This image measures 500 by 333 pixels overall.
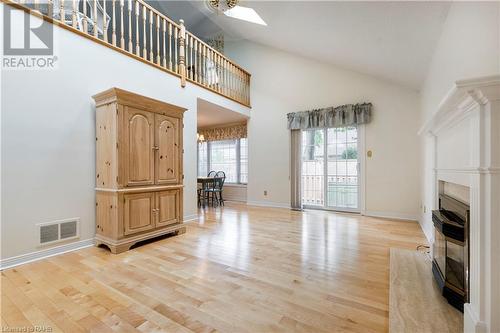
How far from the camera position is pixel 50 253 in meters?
2.48

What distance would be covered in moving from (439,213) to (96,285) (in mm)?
2887

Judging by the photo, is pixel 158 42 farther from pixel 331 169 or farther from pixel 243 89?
pixel 331 169

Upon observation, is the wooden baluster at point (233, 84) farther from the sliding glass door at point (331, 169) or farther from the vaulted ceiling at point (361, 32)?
the sliding glass door at point (331, 169)

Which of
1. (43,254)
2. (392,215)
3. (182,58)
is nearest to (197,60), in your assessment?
(182,58)

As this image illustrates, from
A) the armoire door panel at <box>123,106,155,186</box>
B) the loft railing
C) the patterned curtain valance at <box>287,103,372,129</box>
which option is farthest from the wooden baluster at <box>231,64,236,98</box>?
the armoire door panel at <box>123,106,155,186</box>

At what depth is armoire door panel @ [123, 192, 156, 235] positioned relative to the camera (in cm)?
270

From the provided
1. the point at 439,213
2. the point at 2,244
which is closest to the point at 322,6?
the point at 439,213

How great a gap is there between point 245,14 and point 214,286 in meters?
4.50

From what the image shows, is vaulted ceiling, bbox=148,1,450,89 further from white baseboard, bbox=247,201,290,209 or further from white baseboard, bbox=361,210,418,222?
white baseboard, bbox=247,201,290,209

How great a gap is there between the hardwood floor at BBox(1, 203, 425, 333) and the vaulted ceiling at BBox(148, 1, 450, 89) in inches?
97.9

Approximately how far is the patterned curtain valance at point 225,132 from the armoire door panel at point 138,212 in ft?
12.4

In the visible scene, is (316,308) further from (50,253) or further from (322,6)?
(322,6)

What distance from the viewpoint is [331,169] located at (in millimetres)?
5074

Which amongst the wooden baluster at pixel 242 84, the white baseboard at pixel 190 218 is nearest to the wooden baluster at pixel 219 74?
the wooden baluster at pixel 242 84
